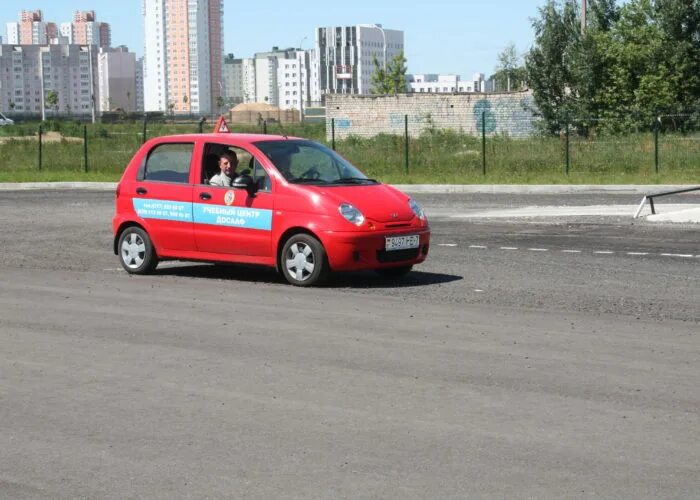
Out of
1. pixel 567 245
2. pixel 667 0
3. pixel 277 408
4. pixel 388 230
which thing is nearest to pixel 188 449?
pixel 277 408

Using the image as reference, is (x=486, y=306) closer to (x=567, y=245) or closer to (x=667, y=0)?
(x=567, y=245)

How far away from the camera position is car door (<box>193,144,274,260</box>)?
545 inches

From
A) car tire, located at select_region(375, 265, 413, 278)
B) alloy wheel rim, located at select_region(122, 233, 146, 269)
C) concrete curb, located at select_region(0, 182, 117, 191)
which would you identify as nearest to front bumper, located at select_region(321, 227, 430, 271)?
car tire, located at select_region(375, 265, 413, 278)

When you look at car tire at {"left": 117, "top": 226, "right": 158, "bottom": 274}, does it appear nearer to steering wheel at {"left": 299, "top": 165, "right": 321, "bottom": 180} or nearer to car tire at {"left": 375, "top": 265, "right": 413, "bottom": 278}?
steering wheel at {"left": 299, "top": 165, "right": 321, "bottom": 180}

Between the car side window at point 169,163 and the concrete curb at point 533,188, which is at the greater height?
the car side window at point 169,163

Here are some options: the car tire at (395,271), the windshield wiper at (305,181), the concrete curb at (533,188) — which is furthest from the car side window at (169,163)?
the concrete curb at (533,188)

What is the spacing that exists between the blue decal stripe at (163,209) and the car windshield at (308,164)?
114 centimetres

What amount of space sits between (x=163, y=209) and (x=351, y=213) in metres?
2.51

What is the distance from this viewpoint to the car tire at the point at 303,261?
13414 millimetres

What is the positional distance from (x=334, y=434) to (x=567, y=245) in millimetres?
11216

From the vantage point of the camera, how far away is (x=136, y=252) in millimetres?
14891

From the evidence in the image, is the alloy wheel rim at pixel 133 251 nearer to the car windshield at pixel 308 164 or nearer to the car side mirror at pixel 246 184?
the car side mirror at pixel 246 184

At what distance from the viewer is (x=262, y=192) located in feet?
45.6

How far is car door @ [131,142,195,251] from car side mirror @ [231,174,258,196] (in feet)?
2.67
